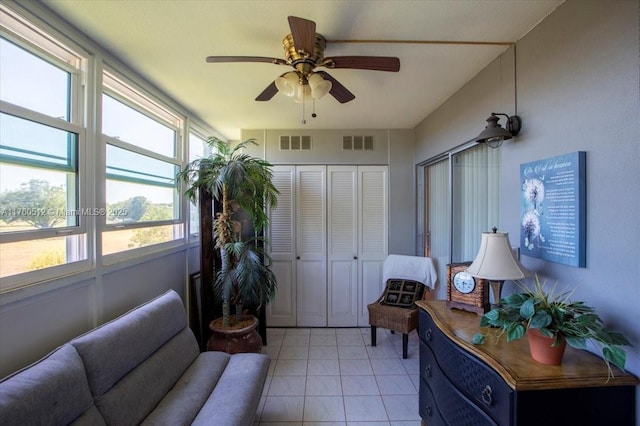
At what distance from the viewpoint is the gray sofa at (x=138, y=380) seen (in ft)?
3.46

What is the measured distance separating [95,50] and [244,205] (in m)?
1.47

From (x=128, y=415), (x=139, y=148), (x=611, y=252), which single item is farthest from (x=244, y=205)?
(x=611, y=252)

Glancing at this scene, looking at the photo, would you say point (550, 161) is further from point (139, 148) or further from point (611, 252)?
point (139, 148)

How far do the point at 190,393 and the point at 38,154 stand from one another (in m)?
1.55

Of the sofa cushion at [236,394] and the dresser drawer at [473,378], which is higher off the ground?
the dresser drawer at [473,378]

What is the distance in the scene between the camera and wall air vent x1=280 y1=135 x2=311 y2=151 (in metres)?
3.60

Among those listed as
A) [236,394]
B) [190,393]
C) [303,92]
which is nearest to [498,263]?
[303,92]

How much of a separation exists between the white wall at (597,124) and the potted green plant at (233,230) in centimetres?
207

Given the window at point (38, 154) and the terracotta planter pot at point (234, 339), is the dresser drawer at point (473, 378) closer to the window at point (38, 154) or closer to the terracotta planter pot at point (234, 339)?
the terracotta planter pot at point (234, 339)

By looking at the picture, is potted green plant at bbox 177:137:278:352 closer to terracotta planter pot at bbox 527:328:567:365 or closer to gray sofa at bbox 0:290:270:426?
gray sofa at bbox 0:290:270:426

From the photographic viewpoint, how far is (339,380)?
2445 mm

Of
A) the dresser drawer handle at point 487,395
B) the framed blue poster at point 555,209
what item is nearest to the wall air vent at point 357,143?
the framed blue poster at point 555,209

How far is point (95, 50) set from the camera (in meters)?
1.74

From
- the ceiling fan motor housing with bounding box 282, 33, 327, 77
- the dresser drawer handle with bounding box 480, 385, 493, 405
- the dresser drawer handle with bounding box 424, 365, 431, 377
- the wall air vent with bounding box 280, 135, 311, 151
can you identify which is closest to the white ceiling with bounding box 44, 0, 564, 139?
the ceiling fan motor housing with bounding box 282, 33, 327, 77
